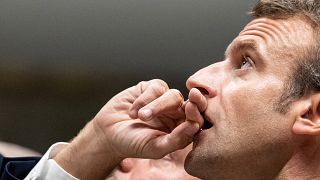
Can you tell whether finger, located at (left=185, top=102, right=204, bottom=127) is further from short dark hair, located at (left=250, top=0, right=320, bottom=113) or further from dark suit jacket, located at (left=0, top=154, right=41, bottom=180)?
dark suit jacket, located at (left=0, top=154, right=41, bottom=180)

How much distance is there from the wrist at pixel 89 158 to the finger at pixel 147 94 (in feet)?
0.61

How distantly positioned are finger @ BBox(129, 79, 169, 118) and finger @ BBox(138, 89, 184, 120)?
50 millimetres

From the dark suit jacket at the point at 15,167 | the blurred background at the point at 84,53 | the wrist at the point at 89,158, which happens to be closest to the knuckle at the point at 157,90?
the wrist at the point at 89,158

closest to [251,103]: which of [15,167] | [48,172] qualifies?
[48,172]

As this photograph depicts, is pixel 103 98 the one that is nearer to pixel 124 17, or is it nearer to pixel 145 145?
pixel 124 17

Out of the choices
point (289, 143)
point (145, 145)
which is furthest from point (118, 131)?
point (289, 143)

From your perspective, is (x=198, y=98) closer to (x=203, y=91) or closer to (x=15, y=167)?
(x=203, y=91)

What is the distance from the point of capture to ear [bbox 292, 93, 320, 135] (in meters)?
0.96

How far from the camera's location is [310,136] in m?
1.00

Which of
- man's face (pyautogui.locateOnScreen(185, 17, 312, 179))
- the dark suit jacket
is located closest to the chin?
man's face (pyautogui.locateOnScreen(185, 17, 312, 179))

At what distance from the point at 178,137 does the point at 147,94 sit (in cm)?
12

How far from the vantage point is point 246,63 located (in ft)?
3.40

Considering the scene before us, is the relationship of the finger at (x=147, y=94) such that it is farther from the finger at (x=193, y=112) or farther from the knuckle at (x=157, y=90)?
the finger at (x=193, y=112)

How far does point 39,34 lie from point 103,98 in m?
0.36
